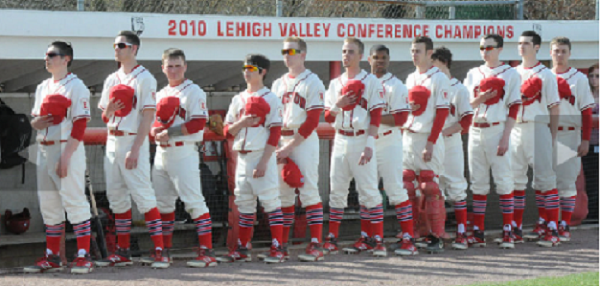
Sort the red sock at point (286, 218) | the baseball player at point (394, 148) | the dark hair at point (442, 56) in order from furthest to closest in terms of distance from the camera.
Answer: the dark hair at point (442, 56)
the baseball player at point (394, 148)
the red sock at point (286, 218)

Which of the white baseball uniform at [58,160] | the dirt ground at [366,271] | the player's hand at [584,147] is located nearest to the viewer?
the dirt ground at [366,271]

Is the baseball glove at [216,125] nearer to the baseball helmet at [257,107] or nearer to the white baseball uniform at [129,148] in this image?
the baseball helmet at [257,107]

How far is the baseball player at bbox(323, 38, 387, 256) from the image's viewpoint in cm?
878

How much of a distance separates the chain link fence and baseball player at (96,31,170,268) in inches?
109

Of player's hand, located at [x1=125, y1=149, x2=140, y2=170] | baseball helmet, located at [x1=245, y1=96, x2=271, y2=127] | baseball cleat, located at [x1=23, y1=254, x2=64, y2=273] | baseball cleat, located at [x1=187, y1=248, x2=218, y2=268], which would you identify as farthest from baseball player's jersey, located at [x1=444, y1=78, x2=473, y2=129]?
baseball cleat, located at [x1=23, y1=254, x2=64, y2=273]

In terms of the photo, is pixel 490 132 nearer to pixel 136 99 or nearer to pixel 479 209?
pixel 479 209

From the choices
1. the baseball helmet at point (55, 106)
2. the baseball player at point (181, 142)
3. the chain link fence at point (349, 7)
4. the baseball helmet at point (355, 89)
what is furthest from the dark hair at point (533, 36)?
the baseball helmet at point (55, 106)

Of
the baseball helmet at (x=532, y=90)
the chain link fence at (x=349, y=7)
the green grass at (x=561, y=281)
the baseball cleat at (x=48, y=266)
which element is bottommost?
the green grass at (x=561, y=281)

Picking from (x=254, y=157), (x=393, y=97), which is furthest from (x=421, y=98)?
(x=254, y=157)

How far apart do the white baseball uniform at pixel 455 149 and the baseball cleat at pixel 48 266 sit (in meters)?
4.03

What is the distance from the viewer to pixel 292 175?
8.59 metres

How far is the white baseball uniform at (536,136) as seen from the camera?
9922mm

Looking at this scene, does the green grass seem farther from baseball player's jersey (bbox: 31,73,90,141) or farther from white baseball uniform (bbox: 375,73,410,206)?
baseball player's jersey (bbox: 31,73,90,141)

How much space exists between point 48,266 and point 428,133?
3.91 metres
